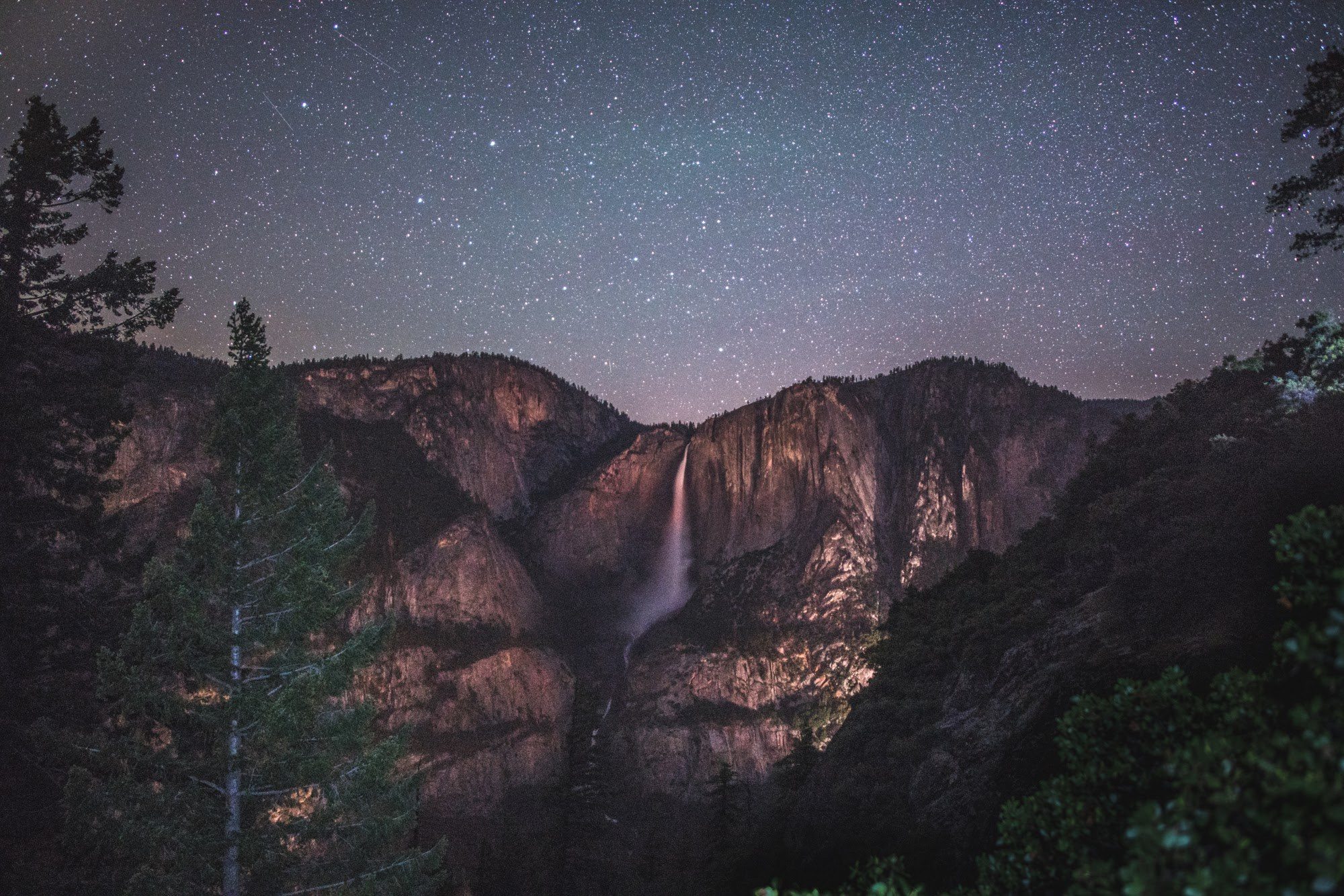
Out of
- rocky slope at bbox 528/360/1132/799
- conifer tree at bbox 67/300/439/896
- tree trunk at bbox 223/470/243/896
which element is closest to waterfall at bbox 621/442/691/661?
rocky slope at bbox 528/360/1132/799

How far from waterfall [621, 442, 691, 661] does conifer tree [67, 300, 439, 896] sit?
58.1m

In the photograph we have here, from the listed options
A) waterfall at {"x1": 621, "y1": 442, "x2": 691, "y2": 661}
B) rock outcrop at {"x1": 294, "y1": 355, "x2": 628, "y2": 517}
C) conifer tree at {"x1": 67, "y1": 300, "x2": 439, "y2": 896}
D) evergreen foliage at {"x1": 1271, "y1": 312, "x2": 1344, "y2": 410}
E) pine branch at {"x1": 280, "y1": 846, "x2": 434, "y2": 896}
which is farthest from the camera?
rock outcrop at {"x1": 294, "y1": 355, "x2": 628, "y2": 517}

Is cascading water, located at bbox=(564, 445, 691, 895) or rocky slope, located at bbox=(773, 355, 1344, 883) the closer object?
rocky slope, located at bbox=(773, 355, 1344, 883)

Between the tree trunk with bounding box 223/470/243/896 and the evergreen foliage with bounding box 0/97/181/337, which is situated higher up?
the evergreen foliage with bounding box 0/97/181/337

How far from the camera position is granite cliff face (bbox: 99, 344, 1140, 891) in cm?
5519

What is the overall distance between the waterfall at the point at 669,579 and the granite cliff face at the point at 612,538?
1.36 m

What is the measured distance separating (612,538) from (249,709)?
74.6m

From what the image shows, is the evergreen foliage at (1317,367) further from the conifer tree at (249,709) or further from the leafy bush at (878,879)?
the conifer tree at (249,709)

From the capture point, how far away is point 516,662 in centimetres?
6062

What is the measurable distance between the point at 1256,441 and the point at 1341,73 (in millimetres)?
8103

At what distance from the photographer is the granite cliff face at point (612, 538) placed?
55188mm

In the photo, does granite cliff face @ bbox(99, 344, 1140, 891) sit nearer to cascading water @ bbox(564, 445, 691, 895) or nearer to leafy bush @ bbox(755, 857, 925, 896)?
cascading water @ bbox(564, 445, 691, 895)

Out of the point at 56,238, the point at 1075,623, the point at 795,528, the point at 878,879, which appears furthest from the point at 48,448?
the point at 795,528

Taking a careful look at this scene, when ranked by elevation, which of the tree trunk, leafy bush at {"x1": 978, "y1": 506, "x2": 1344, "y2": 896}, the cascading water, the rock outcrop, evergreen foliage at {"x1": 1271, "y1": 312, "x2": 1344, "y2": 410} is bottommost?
the cascading water
